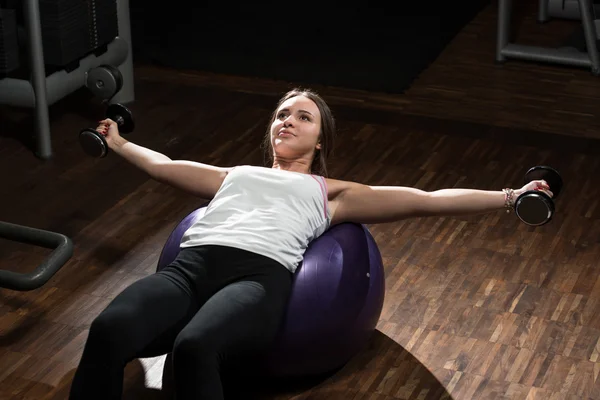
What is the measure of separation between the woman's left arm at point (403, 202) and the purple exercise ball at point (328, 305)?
0.21 feet

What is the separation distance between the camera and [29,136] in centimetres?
450

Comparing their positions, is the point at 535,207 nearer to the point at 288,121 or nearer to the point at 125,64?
the point at 288,121

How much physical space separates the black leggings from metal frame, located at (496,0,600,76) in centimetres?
304

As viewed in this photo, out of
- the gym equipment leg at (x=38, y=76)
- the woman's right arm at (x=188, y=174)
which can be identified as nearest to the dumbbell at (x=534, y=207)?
the woman's right arm at (x=188, y=174)

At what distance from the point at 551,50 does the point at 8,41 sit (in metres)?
2.71

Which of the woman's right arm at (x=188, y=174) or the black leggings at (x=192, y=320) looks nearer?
the black leggings at (x=192, y=320)

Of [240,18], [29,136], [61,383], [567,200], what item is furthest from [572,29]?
[61,383]

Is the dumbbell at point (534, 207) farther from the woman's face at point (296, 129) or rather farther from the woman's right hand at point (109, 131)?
the woman's right hand at point (109, 131)

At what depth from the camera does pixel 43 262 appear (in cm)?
310

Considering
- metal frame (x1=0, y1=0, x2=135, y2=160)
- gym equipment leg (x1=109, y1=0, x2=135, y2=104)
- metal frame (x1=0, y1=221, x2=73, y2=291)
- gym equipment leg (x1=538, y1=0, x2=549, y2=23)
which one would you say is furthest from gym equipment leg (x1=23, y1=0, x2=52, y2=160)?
gym equipment leg (x1=538, y1=0, x2=549, y2=23)

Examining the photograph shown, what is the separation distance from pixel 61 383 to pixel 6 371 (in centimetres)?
17

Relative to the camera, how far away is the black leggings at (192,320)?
2.33 metres

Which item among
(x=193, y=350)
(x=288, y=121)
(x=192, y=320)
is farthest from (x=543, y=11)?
(x=193, y=350)

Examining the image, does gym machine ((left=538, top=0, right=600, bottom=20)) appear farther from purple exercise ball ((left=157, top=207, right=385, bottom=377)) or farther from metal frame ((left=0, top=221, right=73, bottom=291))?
metal frame ((left=0, top=221, right=73, bottom=291))
